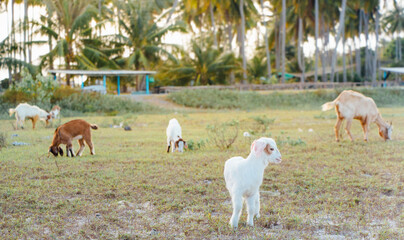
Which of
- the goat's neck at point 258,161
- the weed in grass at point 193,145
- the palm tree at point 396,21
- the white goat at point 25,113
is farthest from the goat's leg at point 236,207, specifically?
the palm tree at point 396,21

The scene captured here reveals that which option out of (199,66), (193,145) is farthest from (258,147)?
(199,66)

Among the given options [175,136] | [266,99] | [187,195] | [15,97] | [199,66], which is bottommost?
[187,195]

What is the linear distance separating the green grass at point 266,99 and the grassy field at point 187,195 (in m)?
17.7

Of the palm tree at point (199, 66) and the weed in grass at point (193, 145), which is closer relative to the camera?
the weed in grass at point (193, 145)

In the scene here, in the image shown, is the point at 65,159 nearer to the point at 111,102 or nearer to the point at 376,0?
the point at 111,102

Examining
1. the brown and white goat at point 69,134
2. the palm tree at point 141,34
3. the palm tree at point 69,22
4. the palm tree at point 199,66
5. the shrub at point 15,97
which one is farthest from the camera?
the palm tree at point 199,66

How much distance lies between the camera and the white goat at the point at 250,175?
432 centimetres

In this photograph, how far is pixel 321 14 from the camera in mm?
45438

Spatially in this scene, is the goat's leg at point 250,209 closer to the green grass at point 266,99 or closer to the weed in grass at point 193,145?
the weed in grass at point 193,145

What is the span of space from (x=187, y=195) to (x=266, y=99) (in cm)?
2350

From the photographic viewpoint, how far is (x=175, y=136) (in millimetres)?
9336

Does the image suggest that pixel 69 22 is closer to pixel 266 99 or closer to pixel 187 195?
pixel 266 99

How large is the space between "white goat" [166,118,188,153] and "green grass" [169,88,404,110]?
1765 centimetres

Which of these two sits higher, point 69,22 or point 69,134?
point 69,22
